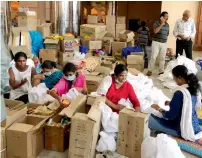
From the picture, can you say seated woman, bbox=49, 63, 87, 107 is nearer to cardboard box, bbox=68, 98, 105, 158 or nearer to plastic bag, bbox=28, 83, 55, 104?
plastic bag, bbox=28, 83, 55, 104

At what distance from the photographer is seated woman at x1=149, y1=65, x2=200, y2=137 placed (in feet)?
9.25

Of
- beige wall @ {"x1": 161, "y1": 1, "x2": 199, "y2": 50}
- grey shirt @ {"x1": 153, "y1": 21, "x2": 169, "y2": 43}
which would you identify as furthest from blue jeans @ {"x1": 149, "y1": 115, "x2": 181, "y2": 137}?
beige wall @ {"x1": 161, "y1": 1, "x2": 199, "y2": 50}

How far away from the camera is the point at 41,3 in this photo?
7082 millimetres

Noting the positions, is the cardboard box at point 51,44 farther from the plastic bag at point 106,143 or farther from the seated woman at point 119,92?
the plastic bag at point 106,143

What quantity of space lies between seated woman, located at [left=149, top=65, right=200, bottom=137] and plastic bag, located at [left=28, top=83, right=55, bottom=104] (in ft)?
3.96

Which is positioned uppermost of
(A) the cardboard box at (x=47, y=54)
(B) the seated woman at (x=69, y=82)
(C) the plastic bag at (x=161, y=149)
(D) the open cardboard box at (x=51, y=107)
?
(A) the cardboard box at (x=47, y=54)

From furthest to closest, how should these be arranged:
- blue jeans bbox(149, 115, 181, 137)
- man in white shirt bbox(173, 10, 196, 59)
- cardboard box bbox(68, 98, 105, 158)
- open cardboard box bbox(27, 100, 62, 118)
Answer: man in white shirt bbox(173, 10, 196, 59) → blue jeans bbox(149, 115, 181, 137) → open cardboard box bbox(27, 100, 62, 118) → cardboard box bbox(68, 98, 105, 158)

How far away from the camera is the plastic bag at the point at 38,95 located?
3371 millimetres

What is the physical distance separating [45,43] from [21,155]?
3.73 m

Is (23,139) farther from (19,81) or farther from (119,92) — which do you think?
(19,81)

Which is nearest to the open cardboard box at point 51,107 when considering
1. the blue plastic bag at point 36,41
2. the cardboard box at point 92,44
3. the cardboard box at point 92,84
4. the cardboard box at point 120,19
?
the cardboard box at point 92,84

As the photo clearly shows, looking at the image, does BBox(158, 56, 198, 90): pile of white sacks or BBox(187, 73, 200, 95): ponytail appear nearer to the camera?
BBox(187, 73, 200, 95): ponytail

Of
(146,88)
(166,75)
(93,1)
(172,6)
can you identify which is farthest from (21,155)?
(93,1)

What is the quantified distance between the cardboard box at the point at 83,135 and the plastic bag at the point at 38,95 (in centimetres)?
91
